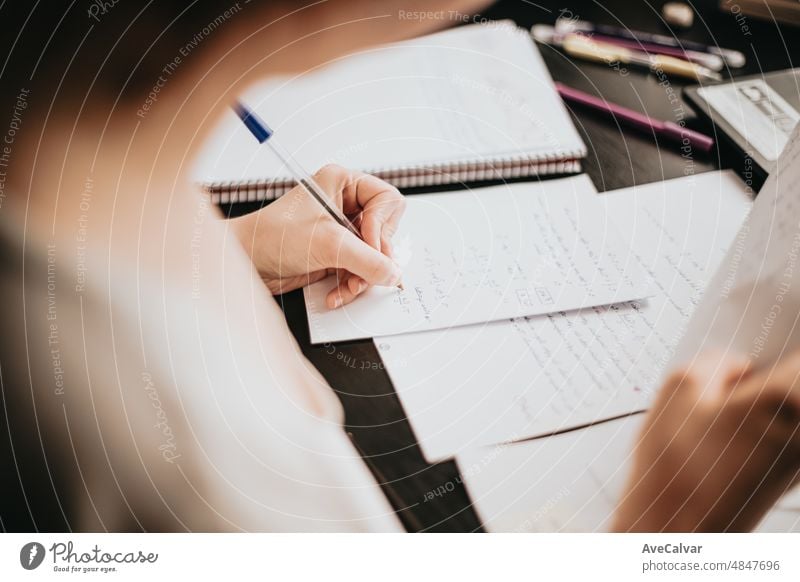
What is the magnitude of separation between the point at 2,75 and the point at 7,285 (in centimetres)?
15

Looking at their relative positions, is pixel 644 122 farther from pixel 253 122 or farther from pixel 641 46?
pixel 253 122

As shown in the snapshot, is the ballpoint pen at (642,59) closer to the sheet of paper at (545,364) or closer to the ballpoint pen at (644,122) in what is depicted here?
the ballpoint pen at (644,122)

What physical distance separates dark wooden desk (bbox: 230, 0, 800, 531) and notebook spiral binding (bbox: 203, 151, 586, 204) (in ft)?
0.09

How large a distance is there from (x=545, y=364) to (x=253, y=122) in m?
0.26

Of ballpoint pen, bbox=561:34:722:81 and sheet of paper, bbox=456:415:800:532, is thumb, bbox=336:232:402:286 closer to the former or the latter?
sheet of paper, bbox=456:415:800:532

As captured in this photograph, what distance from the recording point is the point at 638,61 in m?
0.55

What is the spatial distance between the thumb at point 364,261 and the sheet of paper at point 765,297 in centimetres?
20

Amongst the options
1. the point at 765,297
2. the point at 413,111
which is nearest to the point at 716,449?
the point at 765,297

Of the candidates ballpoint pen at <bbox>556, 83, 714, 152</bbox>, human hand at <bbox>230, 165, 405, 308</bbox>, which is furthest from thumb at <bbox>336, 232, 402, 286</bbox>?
ballpoint pen at <bbox>556, 83, 714, 152</bbox>

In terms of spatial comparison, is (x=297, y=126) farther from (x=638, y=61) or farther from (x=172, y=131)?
(x=638, y=61)

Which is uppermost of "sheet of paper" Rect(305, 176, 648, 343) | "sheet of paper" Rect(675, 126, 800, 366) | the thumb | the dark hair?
the dark hair

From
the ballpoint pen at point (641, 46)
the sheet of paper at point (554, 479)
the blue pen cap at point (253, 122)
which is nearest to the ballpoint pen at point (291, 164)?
the blue pen cap at point (253, 122)

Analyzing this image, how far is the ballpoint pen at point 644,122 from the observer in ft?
1.71

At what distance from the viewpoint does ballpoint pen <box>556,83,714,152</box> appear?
1.71ft
